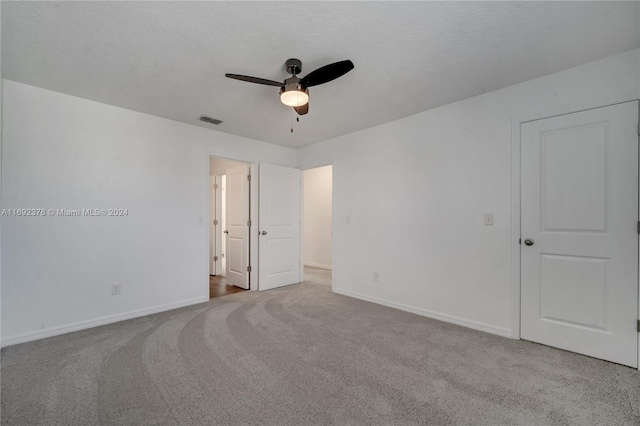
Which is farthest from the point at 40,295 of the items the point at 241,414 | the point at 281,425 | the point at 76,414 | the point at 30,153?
the point at 281,425

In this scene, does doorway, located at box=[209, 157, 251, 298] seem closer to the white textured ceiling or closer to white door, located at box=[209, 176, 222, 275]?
white door, located at box=[209, 176, 222, 275]

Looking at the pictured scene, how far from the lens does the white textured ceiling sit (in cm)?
172

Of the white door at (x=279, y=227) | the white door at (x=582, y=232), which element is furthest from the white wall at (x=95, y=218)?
the white door at (x=582, y=232)

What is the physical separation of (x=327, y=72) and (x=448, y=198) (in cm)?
197

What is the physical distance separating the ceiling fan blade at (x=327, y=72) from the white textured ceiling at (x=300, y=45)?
7.3 inches

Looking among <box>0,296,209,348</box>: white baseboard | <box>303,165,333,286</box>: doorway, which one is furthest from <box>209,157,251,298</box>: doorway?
<box>303,165,333,286</box>: doorway

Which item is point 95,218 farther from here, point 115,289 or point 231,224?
point 231,224

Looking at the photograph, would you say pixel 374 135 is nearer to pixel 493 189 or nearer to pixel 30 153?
pixel 493 189

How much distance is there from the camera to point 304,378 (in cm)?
198

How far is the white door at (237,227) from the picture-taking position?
454 cm

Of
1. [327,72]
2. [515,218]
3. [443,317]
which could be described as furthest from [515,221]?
[327,72]

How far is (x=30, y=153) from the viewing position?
2641 mm

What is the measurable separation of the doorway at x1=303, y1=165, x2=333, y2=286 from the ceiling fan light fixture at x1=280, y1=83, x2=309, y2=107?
3.96 metres

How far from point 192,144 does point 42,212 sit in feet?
5.64
